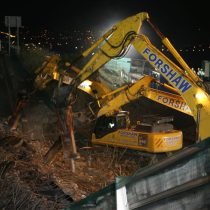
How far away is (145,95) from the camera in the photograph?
39.6 feet

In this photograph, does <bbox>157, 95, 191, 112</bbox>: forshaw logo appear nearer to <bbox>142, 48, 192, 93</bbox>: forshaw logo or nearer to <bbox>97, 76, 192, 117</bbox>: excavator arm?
<bbox>97, 76, 192, 117</bbox>: excavator arm

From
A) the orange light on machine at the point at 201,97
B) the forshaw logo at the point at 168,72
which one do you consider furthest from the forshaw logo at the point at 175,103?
the orange light on machine at the point at 201,97

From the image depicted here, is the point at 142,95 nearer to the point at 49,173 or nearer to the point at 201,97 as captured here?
the point at 201,97

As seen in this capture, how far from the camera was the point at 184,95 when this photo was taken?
30.7 ft

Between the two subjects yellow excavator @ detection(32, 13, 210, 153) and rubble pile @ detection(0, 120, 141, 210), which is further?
yellow excavator @ detection(32, 13, 210, 153)

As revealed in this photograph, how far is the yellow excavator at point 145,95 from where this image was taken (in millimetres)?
9195

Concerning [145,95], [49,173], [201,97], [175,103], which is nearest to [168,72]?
[201,97]

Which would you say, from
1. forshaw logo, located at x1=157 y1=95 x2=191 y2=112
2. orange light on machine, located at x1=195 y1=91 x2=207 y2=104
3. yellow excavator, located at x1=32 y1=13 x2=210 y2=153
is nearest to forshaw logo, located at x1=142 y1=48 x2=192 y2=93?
yellow excavator, located at x1=32 y1=13 x2=210 y2=153

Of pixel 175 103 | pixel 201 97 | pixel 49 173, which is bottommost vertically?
pixel 49 173

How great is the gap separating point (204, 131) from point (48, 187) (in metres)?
3.84

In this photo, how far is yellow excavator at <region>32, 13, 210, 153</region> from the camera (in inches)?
362

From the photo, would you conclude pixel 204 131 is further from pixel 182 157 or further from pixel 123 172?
pixel 182 157

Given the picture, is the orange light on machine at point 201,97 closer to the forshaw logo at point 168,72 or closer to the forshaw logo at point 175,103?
the forshaw logo at point 168,72

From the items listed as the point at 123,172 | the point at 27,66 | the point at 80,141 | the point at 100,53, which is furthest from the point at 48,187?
the point at 27,66
